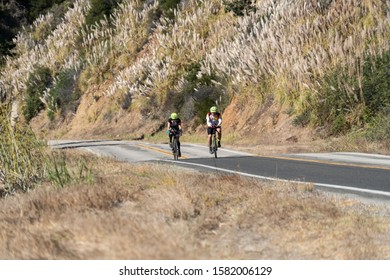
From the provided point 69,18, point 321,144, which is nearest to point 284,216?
point 321,144

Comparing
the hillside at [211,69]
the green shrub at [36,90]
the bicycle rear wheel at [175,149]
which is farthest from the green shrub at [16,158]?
the green shrub at [36,90]

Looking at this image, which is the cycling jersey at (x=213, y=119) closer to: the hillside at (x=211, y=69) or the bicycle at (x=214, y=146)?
the bicycle at (x=214, y=146)

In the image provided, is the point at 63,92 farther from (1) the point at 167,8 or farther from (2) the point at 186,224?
(2) the point at 186,224

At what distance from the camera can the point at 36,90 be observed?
51.5 metres

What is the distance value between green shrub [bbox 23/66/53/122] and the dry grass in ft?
144

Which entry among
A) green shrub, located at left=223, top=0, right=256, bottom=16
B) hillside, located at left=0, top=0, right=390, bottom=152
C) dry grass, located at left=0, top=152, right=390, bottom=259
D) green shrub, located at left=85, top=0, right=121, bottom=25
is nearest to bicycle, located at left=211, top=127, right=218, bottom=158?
hillside, located at left=0, top=0, right=390, bottom=152

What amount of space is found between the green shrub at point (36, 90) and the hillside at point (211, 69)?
0.32 feet

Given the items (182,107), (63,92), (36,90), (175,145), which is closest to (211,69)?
(182,107)

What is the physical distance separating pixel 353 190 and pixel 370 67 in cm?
1319

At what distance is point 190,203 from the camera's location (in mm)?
7281

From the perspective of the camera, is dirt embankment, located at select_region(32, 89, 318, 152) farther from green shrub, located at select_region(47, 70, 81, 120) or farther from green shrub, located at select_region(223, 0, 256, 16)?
green shrub, located at select_region(223, 0, 256, 16)

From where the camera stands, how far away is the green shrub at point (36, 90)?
50.9 m

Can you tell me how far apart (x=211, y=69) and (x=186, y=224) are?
2820 cm
